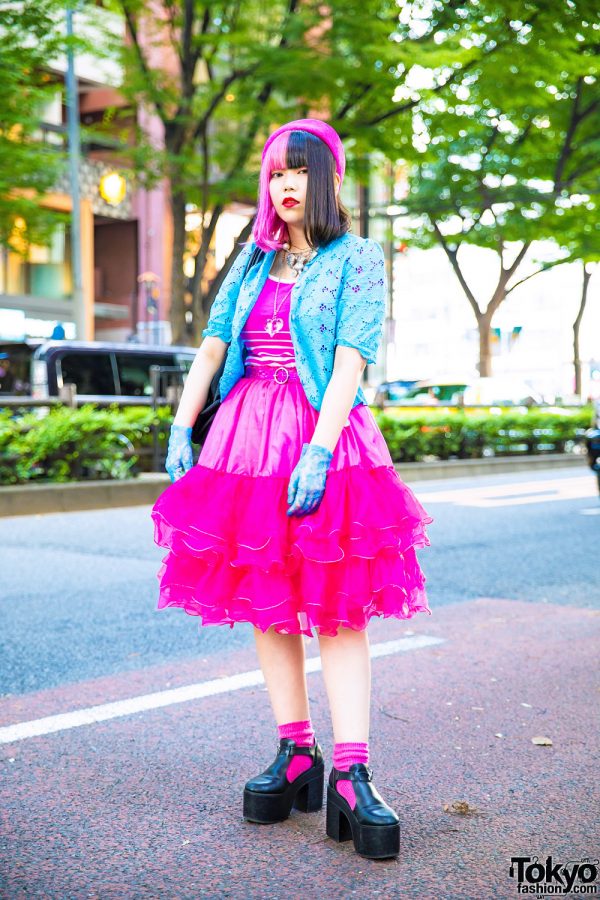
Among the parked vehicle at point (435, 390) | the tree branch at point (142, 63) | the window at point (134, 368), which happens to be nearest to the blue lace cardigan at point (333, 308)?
the tree branch at point (142, 63)

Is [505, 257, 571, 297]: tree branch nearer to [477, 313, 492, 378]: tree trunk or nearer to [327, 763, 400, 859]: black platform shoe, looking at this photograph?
[477, 313, 492, 378]: tree trunk

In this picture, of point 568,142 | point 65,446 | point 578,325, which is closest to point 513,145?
point 568,142

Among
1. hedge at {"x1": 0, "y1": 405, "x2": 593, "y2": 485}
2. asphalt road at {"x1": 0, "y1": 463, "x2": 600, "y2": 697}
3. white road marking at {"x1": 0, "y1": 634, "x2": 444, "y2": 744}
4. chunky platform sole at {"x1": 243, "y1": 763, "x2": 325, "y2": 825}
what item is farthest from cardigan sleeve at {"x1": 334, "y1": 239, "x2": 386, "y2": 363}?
hedge at {"x1": 0, "y1": 405, "x2": 593, "y2": 485}

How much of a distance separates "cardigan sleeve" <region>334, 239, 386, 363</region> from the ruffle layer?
0.32 meters

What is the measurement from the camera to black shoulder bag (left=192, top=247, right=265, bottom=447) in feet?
9.44

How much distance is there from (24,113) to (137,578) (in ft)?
31.8

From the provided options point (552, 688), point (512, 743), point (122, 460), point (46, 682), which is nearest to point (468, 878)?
point (512, 743)

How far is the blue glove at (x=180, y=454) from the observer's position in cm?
282

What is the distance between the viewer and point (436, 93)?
15.0 meters

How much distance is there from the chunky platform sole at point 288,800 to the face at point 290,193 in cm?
144

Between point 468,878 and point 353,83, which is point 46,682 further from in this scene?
point 353,83

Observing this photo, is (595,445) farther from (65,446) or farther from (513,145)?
(513,145)

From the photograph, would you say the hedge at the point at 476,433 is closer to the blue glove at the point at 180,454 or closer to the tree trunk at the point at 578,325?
the blue glove at the point at 180,454

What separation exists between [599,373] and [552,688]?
41.8 metres
